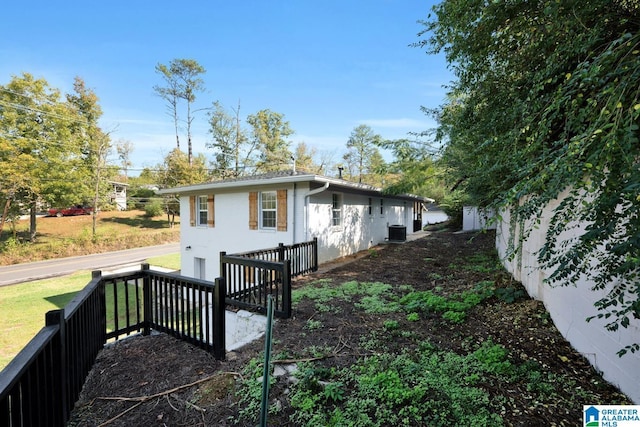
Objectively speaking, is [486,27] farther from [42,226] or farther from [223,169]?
[42,226]

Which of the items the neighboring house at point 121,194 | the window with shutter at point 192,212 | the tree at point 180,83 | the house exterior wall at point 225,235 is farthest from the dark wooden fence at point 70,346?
the neighboring house at point 121,194

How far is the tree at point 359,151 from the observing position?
29.6 meters

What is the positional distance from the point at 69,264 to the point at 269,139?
17122mm

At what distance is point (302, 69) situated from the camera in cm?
1062

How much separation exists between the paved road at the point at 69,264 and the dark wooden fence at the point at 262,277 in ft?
41.4

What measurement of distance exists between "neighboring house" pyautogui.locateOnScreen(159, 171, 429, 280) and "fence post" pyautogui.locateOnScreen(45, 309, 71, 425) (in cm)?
604

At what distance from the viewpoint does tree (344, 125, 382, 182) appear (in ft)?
97.0

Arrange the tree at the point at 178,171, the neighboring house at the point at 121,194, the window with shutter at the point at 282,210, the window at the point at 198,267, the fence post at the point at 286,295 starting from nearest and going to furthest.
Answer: the fence post at the point at 286,295
the window with shutter at the point at 282,210
the window at the point at 198,267
the tree at the point at 178,171
the neighboring house at the point at 121,194

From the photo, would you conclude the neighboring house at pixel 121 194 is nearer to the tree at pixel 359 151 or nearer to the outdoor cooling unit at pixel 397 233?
the tree at pixel 359 151

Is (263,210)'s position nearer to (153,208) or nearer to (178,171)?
(178,171)

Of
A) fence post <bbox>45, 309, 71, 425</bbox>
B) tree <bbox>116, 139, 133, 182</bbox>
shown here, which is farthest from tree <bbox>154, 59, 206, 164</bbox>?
fence post <bbox>45, 309, 71, 425</bbox>

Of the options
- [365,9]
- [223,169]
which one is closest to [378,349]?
[365,9]

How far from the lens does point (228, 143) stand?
25.7m

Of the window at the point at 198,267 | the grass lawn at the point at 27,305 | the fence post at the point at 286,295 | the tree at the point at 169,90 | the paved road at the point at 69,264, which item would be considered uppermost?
the tree at the point at 169,90
